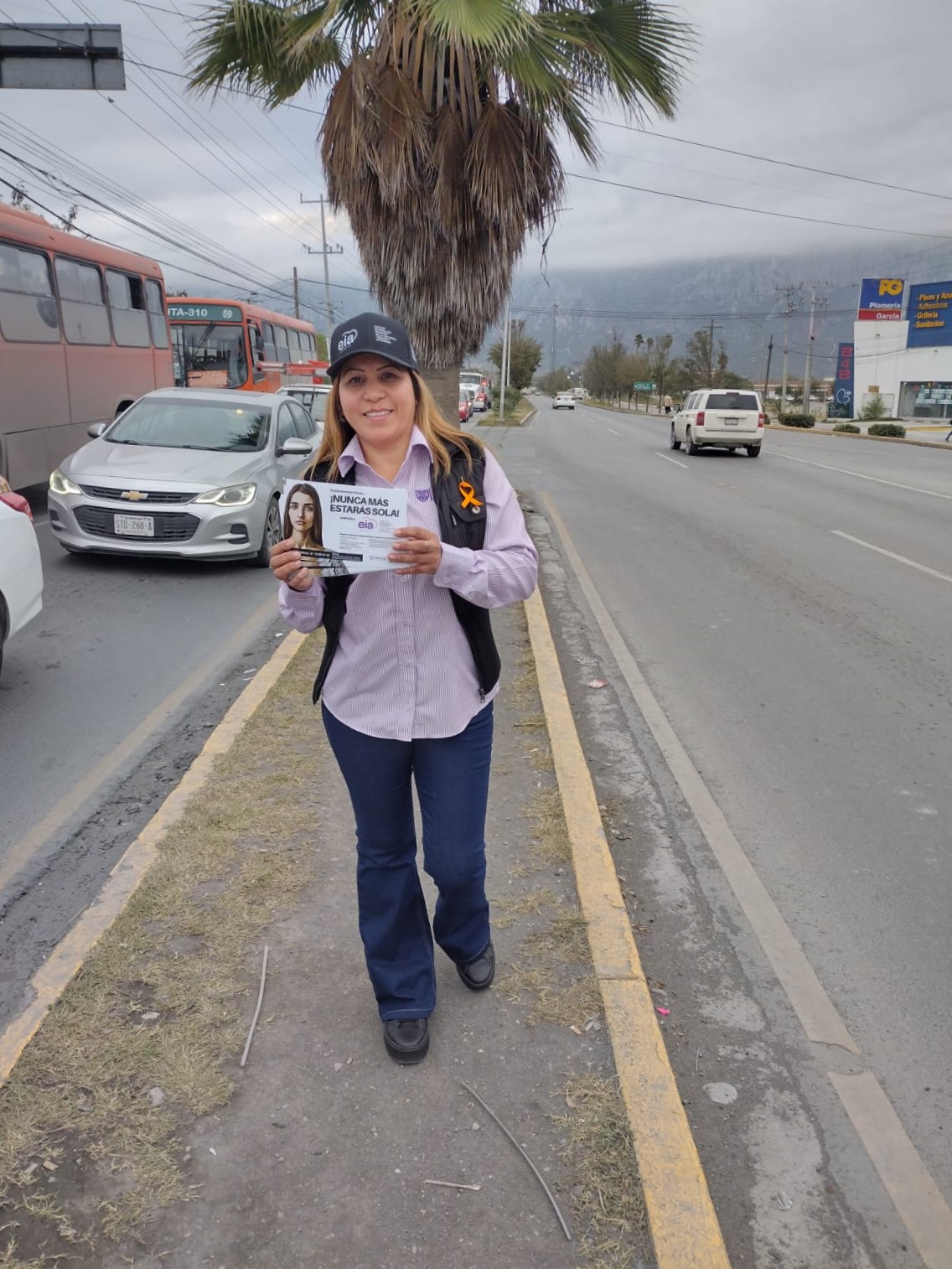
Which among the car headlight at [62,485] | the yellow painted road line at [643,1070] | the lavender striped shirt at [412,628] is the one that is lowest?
the yellow painted road line at [643,1070]

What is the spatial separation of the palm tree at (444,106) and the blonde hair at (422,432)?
5.28 meters

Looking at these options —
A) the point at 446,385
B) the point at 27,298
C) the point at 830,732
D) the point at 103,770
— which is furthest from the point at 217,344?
the point at 830,732

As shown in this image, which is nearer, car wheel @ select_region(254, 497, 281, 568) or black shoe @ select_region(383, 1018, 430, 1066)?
black shoe @ select_region(383, 1018, 430, 1066)

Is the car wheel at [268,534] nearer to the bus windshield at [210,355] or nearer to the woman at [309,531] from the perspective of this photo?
the woman at [309,531]

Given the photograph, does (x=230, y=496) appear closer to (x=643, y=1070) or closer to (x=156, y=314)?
(x=643, y=1070)

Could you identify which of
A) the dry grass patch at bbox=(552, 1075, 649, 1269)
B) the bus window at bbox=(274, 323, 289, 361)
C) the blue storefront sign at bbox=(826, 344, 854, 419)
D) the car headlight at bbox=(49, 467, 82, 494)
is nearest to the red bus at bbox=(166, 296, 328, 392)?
the bus window at bbox=(274, 323, 289, 361)

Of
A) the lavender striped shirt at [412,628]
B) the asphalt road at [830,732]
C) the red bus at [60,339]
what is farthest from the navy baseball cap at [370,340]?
the red bus at [60,339]

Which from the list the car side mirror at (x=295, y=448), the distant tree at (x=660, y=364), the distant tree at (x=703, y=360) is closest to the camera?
the car side mirror at (x=295, y=448)

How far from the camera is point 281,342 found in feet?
86.9

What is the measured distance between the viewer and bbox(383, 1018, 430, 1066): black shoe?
265cm

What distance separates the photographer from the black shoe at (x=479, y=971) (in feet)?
9.66

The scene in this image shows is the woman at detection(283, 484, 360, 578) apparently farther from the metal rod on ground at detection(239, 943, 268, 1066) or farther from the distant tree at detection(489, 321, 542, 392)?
the distant tree at detection(489, 321, 542, 392)

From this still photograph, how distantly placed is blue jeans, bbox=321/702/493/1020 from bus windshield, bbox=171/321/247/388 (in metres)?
21.7

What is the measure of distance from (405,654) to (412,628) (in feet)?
0.23
